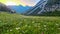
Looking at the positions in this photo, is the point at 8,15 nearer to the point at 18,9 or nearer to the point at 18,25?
the point at 18,9

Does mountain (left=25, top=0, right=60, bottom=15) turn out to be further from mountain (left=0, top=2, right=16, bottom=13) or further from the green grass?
mountain (left=0, top=2, right=16, bottom=13)

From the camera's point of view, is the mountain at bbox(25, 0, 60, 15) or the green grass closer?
the green grass

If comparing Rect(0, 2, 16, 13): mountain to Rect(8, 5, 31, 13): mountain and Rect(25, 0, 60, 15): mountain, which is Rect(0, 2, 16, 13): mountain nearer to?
Rect(8, 5, 31, 13): mountain

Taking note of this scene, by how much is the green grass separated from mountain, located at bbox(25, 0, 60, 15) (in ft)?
0.77

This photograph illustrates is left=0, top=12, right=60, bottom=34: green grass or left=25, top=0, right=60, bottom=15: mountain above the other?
left=25, top=0, right=60, bottom=15: mountain

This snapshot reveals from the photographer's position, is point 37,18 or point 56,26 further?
point 37,18

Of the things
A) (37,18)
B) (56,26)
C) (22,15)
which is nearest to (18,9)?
(22,15)

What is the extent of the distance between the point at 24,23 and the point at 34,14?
74cm

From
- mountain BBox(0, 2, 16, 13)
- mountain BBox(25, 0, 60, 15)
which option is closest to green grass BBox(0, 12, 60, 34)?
mountain BBox(0, 2, 16, 13)

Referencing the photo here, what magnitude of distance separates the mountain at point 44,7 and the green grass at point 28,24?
233 mm

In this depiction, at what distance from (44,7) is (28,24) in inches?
41.1

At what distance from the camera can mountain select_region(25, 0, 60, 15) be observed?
552 centimetres

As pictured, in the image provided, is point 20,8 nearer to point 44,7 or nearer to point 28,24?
point 44,7

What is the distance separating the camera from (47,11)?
559cm
